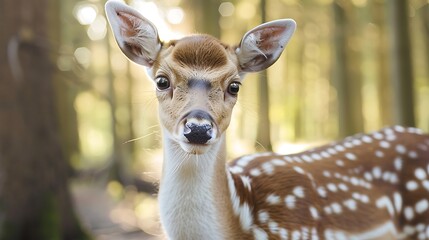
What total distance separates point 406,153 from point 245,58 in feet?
5.43

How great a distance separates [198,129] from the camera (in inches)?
130

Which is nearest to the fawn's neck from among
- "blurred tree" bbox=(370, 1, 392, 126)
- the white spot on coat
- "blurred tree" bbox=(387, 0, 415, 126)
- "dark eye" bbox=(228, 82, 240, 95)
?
"dark eye" bbox=(228, 82, 240, 95)

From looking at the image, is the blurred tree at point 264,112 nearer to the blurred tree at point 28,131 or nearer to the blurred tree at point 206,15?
the blurred tree at point 206,15

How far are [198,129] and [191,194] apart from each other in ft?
2.15

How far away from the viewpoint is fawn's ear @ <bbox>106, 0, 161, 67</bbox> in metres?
3.87

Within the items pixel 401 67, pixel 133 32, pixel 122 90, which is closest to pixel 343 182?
pixel 133 32

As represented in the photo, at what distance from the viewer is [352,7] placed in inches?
742

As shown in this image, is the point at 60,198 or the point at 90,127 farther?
the point at 90,127

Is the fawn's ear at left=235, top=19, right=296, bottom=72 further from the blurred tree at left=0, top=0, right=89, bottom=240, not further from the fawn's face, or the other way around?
the blurred tree at left=0, top=0, right=89, bottom=240

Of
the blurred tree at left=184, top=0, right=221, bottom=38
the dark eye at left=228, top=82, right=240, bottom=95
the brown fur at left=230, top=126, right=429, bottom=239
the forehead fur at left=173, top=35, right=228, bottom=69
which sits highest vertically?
the blurred tree at left=184, top=0, right=221, bottom=38

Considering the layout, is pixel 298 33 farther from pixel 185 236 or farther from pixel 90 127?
pixel 90 127

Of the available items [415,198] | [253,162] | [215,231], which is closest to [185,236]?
[215,231]

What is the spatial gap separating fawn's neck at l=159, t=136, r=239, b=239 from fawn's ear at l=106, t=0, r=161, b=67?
55 cm

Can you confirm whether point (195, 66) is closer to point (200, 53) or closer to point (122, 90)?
point (200, 53)
